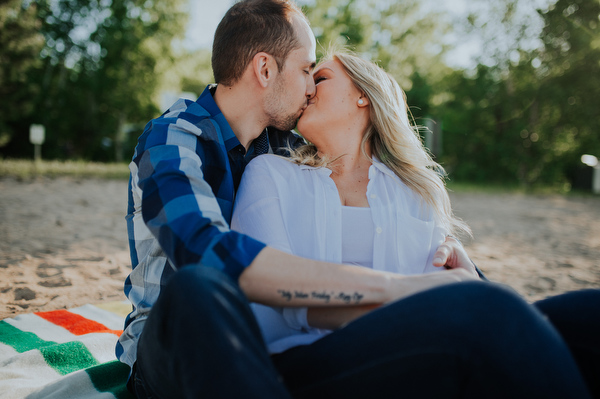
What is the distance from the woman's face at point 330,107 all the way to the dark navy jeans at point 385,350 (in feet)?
4.58

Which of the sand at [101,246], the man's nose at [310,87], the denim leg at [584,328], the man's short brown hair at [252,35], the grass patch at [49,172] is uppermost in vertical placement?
the man's short brown hair at [252,35]

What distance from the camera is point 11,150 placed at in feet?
66.1

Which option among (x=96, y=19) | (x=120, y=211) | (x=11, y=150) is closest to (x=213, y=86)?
(x=120, y=211)

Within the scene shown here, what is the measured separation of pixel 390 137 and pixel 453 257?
2.64 ft

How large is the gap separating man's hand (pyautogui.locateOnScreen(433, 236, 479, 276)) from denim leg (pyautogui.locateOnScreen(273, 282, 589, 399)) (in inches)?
29.1

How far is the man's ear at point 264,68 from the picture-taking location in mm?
2221

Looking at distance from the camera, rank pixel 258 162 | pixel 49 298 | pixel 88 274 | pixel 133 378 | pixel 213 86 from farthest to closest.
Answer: pixel 88 274 < pixel 49 298 < pixel 213 86 < pixel 258 162 < pixel 133 378

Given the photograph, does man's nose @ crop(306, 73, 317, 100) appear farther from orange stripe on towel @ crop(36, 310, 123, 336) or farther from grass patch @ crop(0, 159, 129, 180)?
grass patch @ crop(0, 159, 129, 180)

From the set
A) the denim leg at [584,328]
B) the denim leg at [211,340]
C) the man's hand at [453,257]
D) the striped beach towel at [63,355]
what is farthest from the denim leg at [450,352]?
the striped beach towel at [63,355]

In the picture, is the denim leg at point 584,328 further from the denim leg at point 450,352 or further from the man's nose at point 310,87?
→ the man's nose at point 310,87

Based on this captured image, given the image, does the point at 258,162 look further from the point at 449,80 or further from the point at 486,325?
the point at 449,80

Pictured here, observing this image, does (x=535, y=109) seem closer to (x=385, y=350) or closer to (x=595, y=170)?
(x=595, y=170)

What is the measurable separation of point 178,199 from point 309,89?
1.23 m

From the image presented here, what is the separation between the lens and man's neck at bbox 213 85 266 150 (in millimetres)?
2244
